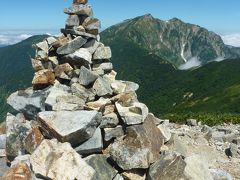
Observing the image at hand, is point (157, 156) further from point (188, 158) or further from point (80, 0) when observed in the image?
point (80, 0)

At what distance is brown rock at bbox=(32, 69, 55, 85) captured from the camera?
24672 mm

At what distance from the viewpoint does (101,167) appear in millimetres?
20562

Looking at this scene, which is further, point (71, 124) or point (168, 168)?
point (71, 124)

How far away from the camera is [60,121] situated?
21.1 metres

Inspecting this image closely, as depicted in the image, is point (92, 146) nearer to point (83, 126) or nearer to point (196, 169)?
point (83, 126)

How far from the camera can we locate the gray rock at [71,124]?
67.2 ft

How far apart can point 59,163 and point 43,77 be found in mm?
7044

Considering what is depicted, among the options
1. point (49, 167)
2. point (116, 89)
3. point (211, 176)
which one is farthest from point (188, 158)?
point (49, 167)

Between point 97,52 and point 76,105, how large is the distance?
465 cm

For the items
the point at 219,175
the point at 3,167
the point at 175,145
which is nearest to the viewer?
the point at 3,167

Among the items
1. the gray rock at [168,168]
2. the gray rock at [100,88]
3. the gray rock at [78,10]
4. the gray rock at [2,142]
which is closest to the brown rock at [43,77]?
the gray rock at [100,88]

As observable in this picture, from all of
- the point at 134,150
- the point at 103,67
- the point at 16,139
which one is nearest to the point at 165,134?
the point at 134,150

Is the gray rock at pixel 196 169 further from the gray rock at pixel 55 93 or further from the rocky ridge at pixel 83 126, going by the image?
the gray rock at pixel 55 93

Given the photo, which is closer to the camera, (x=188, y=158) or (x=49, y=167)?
(x=49, y=167)
